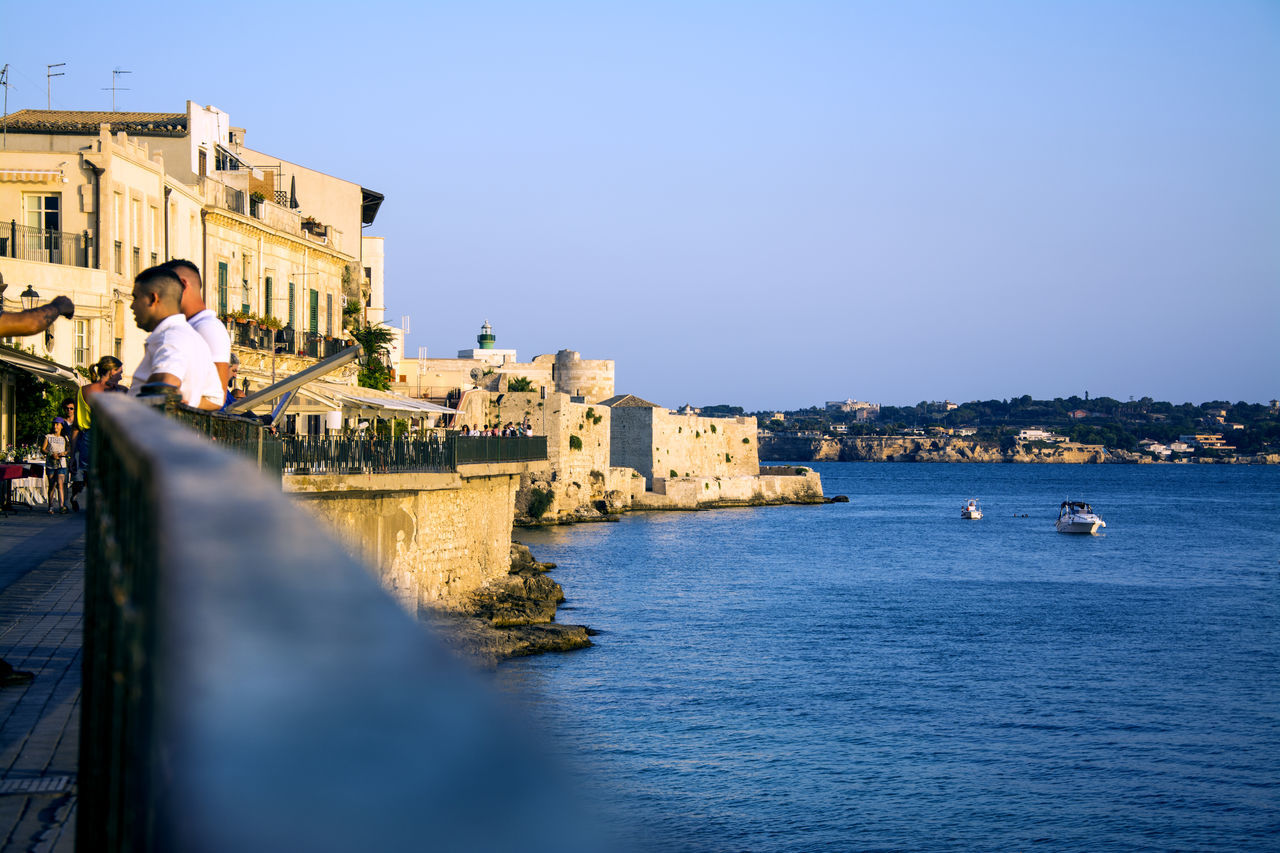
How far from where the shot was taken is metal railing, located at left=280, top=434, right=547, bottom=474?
15445 mm

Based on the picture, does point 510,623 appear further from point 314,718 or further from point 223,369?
point 314,718

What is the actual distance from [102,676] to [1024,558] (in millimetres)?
49202

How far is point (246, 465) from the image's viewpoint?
115 centimetres

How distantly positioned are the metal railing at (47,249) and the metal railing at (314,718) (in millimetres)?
21480

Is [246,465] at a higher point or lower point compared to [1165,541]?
higher

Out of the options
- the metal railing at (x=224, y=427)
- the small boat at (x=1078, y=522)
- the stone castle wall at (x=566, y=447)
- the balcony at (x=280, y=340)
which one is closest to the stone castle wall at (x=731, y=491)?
the stone castle wall at (x=566, y=447)

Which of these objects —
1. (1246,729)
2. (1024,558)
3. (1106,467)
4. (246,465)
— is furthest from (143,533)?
(1106,467)

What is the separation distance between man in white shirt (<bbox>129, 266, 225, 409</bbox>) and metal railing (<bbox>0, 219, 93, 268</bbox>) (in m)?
17.0

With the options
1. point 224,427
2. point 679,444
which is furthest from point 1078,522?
point 224,427

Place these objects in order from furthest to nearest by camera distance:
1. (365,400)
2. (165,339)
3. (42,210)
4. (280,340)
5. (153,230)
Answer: (280,340)
(153,230)
(42,210)
(365,400)
(165,339)

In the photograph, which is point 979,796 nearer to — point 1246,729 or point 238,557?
point 1246,729

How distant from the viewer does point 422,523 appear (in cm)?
1923

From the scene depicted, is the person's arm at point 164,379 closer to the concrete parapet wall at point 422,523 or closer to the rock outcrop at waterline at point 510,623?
the concrete parapet wall at point 422,523

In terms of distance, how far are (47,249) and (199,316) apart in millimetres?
17153
